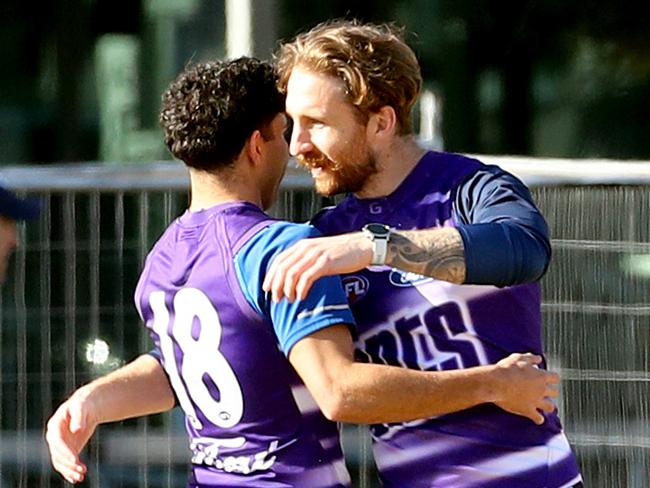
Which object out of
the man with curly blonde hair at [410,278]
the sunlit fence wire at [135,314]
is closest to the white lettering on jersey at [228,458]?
the man with curly blonde hair at [410,278]

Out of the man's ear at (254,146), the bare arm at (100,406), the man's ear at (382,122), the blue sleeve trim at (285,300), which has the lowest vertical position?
the bare arm at (100,406)

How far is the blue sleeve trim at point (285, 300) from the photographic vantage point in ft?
11.4

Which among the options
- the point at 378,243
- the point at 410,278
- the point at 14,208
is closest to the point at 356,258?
the point at 378,243

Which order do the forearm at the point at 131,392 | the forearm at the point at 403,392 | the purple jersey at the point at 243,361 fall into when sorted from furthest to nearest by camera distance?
1. the forearm at the point at 131,392
2. the purple jersey at the point at 243,361
3. the forearm at the point at 403,392

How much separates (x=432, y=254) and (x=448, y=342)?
340 millimetres

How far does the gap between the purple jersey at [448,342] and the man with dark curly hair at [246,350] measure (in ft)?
0.36

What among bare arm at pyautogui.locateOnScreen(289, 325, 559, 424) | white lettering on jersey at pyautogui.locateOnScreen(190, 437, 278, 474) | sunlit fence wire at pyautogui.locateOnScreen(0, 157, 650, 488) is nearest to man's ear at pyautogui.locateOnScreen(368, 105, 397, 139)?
bare arm at pyautogui.locateOnScreen(289, 325, 559, 424)

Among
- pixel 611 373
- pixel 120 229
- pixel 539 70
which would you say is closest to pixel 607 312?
pixel 611 373

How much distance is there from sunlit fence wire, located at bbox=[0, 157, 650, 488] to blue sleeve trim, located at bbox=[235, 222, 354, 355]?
1527 millimetres

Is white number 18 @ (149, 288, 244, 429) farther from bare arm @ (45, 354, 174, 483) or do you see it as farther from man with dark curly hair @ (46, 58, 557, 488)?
bare arm @ (45, 354, 174, 483)

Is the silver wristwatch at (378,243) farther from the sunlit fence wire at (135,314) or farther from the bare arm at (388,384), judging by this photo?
the sunlit fence wire at (135,314)

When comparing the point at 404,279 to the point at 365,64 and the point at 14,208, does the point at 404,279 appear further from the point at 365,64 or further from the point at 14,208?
the point at 14,208

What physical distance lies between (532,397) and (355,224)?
565 mm

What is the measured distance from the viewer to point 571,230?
16.6 feet
